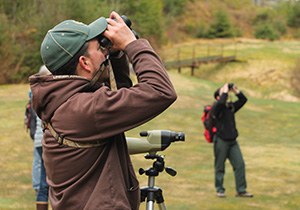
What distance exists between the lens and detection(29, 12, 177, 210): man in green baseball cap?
2021 mm

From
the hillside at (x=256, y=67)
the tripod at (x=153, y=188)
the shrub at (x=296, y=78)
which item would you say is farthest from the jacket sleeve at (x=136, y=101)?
the hillside at (x=256, y=67)

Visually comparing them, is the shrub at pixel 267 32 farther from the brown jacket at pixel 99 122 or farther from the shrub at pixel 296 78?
the brown jacket at pixel 99 122

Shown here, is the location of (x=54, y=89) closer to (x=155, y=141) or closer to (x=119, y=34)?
(x=119, y=34)

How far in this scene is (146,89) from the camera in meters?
2.02

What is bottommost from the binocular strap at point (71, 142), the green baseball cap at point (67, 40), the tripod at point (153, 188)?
the tripod at point (153, 188)

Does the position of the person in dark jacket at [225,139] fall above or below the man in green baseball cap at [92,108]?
below

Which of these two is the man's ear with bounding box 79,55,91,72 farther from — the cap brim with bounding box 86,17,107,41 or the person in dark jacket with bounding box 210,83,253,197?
the person in dark jacket with bounding box 210,83,253,197

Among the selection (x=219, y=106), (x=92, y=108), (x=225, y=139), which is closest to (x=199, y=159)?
(x=225, y=139)

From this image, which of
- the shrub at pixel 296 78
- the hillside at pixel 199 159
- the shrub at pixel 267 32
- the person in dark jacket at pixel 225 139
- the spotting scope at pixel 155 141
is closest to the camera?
the spotting scope at pixel 155 141

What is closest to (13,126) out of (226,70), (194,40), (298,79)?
(298,79)

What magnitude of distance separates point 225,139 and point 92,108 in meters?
6.86

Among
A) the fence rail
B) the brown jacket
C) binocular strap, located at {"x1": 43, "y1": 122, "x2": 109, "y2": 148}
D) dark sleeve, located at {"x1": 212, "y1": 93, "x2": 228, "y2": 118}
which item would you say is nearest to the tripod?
the brown jacket

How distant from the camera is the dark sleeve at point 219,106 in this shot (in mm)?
8508

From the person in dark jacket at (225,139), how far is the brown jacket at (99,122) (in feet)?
21.5
